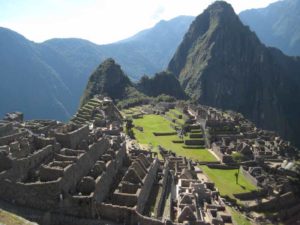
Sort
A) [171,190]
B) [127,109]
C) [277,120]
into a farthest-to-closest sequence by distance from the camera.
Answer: [277,120] < [127,109] < [171,190]

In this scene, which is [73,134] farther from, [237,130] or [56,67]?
[56,67]

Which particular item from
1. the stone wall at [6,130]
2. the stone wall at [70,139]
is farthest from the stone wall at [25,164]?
the stone wall at [6,130]

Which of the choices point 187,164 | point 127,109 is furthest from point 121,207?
point 127,109

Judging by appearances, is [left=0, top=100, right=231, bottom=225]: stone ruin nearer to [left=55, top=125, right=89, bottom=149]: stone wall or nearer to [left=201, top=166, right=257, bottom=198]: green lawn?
[left=55, top=125, right=89, bottom=149]: stone wall

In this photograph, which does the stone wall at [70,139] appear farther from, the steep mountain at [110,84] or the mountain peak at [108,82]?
the mountain peak at [108,82]

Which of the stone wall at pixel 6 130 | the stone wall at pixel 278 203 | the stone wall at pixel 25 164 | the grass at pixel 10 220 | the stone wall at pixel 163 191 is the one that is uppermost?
the stone wall at pixel 6 130

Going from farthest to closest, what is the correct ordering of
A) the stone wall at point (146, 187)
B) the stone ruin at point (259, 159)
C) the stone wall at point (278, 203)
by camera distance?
the stone ruin at point (259, 159), the stone wall at point (278, 203), the stone wall at point (146, 187)
